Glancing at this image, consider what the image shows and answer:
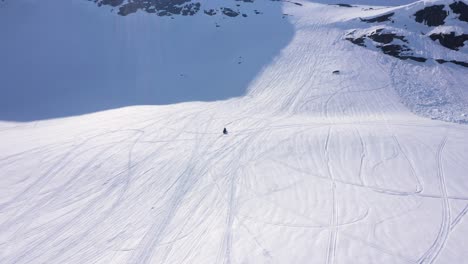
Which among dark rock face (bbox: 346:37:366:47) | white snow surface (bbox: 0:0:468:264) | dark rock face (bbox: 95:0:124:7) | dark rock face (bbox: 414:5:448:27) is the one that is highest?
dark rock face (bbox: 95:0:124:7)

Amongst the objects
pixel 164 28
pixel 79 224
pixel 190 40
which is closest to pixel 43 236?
pixel 79 224

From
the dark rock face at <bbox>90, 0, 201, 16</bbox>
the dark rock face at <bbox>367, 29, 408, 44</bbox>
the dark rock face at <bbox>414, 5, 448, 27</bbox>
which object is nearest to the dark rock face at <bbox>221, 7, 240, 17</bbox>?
the dark rock face at <bbox>90, 0, 201, 16</bbox>

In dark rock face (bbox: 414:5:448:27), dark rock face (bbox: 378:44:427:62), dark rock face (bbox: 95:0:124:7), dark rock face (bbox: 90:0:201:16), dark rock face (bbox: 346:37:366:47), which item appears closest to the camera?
dark rock face (bbox: 378:44:427:62)

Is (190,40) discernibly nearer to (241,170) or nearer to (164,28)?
(164,28)

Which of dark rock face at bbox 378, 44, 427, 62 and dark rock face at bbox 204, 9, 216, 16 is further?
dark rock face at bbox 204, 9, 216, 16

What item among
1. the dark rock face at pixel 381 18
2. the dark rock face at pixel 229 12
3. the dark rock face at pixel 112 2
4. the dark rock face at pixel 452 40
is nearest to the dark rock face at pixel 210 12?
the dark rock face at pixel 229 12

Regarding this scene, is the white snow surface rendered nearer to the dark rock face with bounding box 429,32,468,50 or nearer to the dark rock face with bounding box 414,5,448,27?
the dark rock face with bounding box 429,32,468,50

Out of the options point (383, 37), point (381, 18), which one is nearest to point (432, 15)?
point (381, 18)

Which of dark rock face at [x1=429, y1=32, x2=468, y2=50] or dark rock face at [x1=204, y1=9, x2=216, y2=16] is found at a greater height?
dark rock face at [x1=204, y1=9, x2=216, y2=16]

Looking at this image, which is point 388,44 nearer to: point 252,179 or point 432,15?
point 432,15
